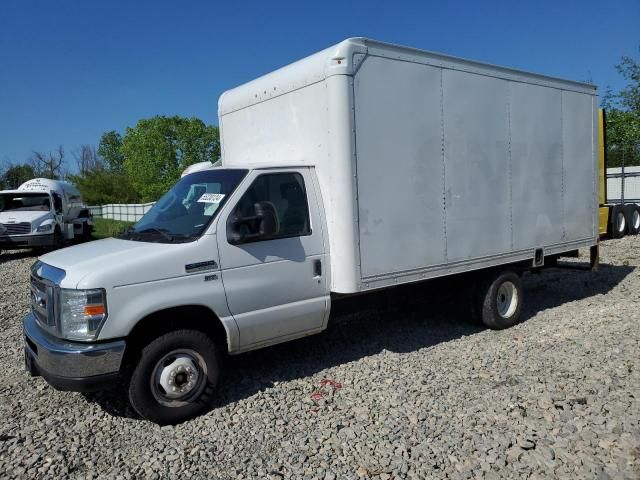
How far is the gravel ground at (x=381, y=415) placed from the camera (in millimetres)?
3822

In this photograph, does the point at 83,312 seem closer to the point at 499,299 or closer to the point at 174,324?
the point at 174,324

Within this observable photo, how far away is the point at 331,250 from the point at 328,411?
60.3 inches

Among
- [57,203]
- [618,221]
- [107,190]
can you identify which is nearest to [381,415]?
[618,221]

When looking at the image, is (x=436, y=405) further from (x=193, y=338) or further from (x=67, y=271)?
(x=67, y=271)

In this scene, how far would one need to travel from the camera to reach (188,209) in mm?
5082

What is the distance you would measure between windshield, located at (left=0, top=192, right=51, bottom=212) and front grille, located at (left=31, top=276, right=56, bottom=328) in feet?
49.5

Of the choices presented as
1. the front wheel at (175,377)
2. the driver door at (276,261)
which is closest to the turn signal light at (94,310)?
the front wheel at (175,377)

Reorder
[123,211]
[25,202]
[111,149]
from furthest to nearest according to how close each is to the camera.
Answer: [111,149] → [123,211] → [25,202]

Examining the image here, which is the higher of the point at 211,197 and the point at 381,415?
the point at 211,197

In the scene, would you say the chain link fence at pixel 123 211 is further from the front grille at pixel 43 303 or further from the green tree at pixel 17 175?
the front grille at pixel 43 303

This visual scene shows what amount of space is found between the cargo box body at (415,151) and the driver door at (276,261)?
0.64 feet

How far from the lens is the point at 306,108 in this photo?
17.7ft

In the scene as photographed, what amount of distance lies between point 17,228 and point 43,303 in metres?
14.7

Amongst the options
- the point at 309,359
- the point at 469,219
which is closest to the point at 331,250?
the point at 309,359
